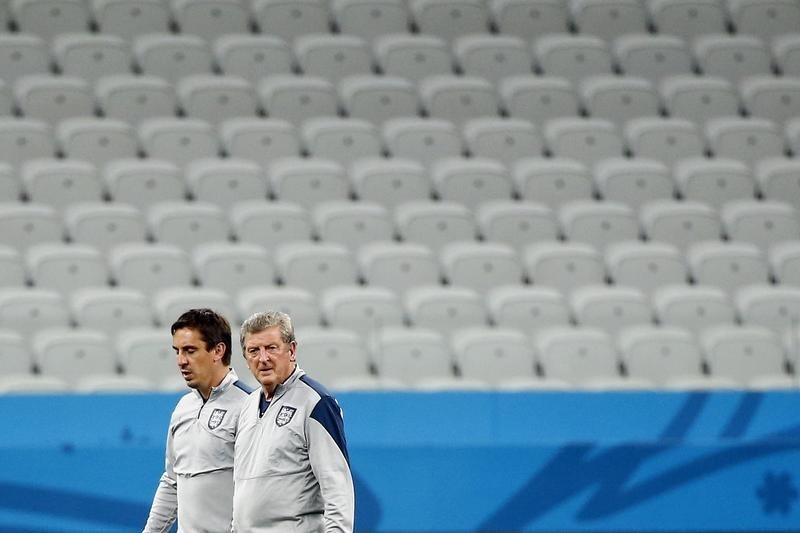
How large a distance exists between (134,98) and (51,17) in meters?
1.18

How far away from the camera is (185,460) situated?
4289 mm

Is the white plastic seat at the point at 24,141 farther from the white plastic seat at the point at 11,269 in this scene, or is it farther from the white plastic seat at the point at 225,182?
the white plastic seat at the point at 11,269

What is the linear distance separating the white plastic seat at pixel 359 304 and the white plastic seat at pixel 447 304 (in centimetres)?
9

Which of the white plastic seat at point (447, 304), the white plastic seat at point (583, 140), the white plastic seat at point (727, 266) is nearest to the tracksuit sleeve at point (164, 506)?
the white plastic seat at point (447, 304)

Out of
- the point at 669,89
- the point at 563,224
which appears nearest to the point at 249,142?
the point at 563,224

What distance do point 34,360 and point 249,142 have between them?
2.67m

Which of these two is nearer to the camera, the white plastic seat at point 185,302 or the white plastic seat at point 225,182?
the white plastic seat at point 185,302

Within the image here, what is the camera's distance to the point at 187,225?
8.97 meters

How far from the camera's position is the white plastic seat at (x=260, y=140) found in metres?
9.78

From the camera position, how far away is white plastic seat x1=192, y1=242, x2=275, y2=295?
8.54 metres

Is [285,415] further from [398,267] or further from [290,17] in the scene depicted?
[290,17]

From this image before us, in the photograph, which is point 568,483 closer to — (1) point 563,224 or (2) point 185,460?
(1) point 563,224

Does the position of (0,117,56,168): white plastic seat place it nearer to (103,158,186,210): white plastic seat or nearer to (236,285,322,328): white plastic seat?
(103,158,186,210): white plastic seat

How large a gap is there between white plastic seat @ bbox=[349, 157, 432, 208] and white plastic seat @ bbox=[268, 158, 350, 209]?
0.11 m
